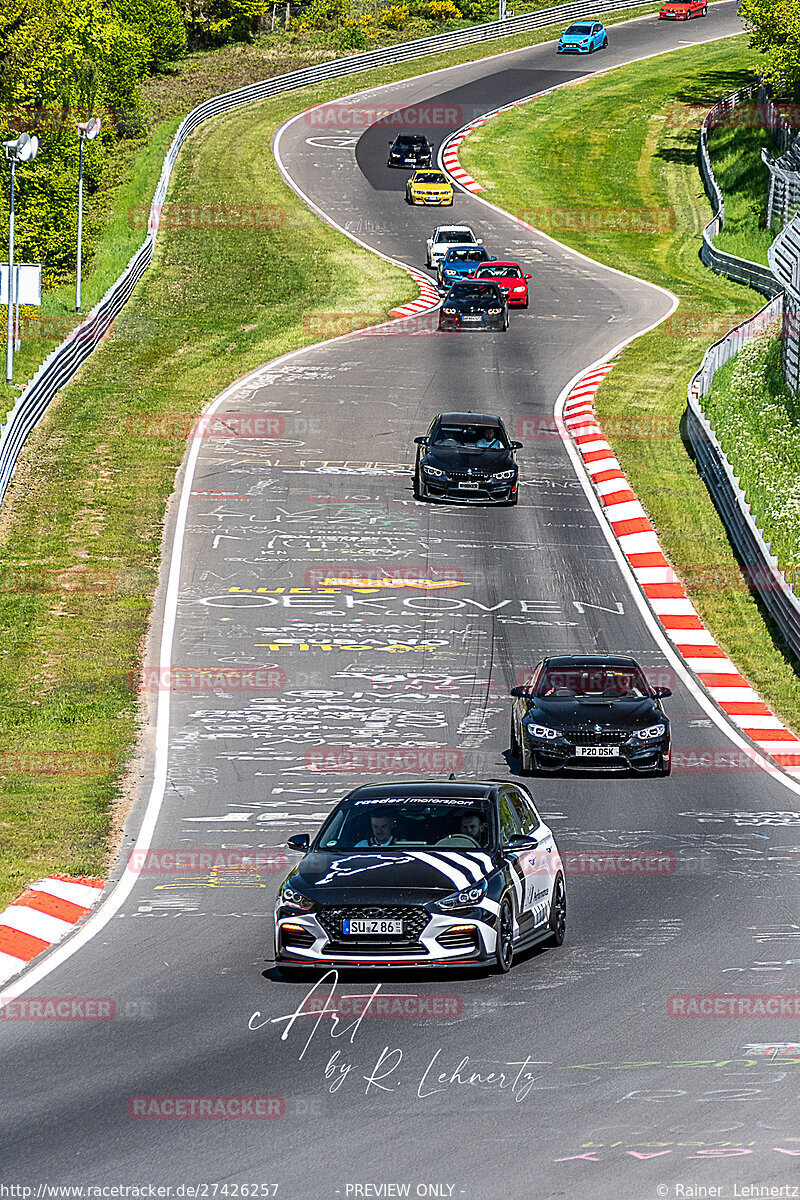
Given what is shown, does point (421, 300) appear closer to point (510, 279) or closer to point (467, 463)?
point (510, 279)

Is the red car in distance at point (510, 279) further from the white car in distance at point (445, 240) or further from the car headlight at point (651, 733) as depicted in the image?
the car headlight at point (651, 733)

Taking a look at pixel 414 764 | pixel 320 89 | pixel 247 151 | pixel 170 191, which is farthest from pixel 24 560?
pixel 320 89

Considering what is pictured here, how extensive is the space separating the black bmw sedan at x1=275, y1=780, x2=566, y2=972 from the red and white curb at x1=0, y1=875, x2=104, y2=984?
7.37ft

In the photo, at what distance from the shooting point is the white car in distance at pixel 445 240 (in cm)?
5884

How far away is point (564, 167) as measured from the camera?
8044 cm

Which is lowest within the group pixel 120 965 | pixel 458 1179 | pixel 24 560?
pixel 24 560

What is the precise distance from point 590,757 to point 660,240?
5107 centimetres

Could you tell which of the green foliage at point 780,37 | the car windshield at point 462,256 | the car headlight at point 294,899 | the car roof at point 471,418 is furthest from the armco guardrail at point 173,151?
the green foliage at point 780,37

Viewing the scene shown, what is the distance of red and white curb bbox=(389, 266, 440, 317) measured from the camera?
5347 centimetres

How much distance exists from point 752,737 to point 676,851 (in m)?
6.50

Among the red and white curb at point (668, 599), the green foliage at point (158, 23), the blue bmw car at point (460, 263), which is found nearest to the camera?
the red and white curb at point (668, 599)

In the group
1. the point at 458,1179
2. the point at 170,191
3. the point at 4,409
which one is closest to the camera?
the point at 458,1179

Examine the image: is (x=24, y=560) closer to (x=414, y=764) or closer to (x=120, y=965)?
(x=414, y=764)

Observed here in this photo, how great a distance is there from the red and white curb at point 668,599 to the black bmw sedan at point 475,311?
723cm
